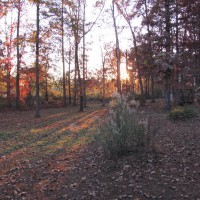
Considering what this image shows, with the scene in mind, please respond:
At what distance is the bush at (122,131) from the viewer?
5.99 m

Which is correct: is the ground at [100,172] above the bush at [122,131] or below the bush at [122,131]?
below

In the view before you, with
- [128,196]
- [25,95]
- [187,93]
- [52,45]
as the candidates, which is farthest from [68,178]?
[25,95]

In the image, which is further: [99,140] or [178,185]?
[99,140]

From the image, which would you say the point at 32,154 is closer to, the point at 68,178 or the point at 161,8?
the point at 68,178

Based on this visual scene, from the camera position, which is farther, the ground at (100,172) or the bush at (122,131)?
the bush at (122,131)

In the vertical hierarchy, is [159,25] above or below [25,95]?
above

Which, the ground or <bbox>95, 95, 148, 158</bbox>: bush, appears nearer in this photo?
the ground

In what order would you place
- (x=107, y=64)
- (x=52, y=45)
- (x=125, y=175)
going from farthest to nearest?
(x=107, y=64) → (x=52, y=45) → (x=125, y=175)

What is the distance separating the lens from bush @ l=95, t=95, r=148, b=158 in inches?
236

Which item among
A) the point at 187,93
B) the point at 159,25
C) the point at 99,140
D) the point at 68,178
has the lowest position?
the point at 68,178

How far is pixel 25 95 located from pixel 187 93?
1887 centimetres

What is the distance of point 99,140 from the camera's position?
20.6 ft

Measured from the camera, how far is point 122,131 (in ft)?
19.7

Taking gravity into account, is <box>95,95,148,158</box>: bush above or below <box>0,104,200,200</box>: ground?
above
